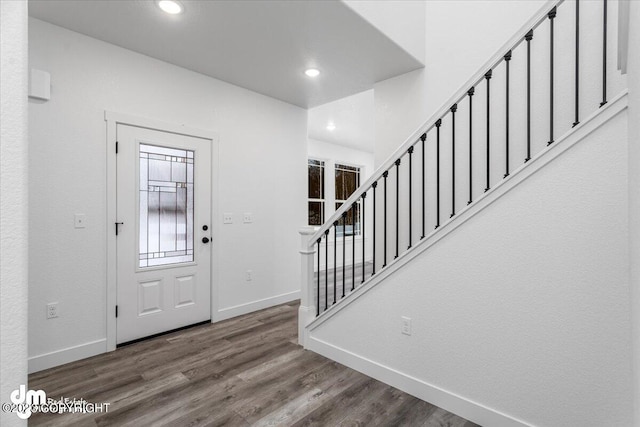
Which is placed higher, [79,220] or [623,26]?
[623,26]

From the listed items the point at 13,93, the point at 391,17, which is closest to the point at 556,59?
the point at 391,17

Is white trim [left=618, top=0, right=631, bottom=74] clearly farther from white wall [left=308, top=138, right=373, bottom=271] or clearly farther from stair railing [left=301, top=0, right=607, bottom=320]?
white wall [left=308, top=138, right=373, bottom=271]

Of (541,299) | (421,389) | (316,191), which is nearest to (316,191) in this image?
(316,191)

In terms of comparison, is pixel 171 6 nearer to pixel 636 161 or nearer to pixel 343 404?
pixel 636 161

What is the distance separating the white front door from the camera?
301 cm

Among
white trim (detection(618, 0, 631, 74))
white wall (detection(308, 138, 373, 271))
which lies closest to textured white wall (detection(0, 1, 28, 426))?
white trim (detection(618, 0, 631, 74))

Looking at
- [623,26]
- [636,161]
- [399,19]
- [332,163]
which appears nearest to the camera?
[636,161]

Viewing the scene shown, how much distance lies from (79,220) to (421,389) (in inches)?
114

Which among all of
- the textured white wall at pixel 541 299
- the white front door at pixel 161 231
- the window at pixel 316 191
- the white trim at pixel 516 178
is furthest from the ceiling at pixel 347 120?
the textured white wall at pixel 541 299

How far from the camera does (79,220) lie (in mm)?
2732

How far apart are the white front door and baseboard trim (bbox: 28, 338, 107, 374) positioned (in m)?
0.16

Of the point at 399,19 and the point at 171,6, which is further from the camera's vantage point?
the point at 399,19

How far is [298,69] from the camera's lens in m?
3.34

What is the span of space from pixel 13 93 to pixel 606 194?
7.06ft
